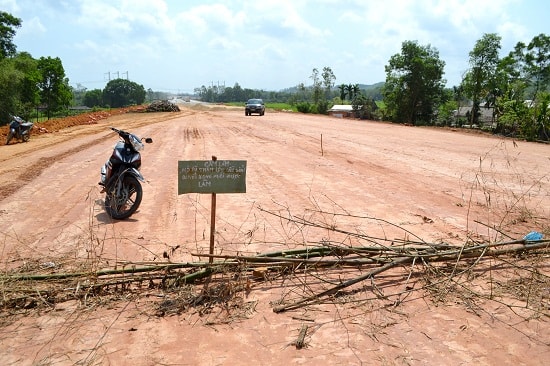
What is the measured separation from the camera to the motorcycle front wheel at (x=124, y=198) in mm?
6117

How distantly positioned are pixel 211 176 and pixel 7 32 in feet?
192

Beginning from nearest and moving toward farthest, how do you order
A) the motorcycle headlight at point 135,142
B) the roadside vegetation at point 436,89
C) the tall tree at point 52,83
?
the motorcycle headlight at point 135,142
the roadside vegetation at point 436,89
the tall tree at point 52,83

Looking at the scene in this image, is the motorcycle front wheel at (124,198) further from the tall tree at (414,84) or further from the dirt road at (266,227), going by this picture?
the tall tree at (414,84)

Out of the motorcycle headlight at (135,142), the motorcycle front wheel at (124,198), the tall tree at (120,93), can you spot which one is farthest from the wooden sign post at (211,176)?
the tall tree at (120,93)

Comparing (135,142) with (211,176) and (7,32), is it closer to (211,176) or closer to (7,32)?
(211,176)

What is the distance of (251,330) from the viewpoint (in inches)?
128

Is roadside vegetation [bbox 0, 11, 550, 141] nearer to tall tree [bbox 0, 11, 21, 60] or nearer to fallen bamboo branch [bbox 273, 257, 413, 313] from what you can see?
tall tree [bbox 0, 11, 21, 60]

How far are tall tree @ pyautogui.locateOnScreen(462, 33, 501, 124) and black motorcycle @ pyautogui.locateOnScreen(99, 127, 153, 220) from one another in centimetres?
3198

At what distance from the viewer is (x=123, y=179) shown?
6.23 metres

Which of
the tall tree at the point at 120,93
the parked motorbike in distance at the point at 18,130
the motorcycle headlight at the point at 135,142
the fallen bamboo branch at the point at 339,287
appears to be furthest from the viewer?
the tall tree at the point at 120,93

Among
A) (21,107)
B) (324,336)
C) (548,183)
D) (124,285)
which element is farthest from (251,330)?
(21,107)

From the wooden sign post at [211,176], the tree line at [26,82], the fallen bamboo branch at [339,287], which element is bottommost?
the fallen bamboo branch at [339,287]

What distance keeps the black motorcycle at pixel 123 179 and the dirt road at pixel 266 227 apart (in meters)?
0.22

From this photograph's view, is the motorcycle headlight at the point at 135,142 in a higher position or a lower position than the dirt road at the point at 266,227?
higher
